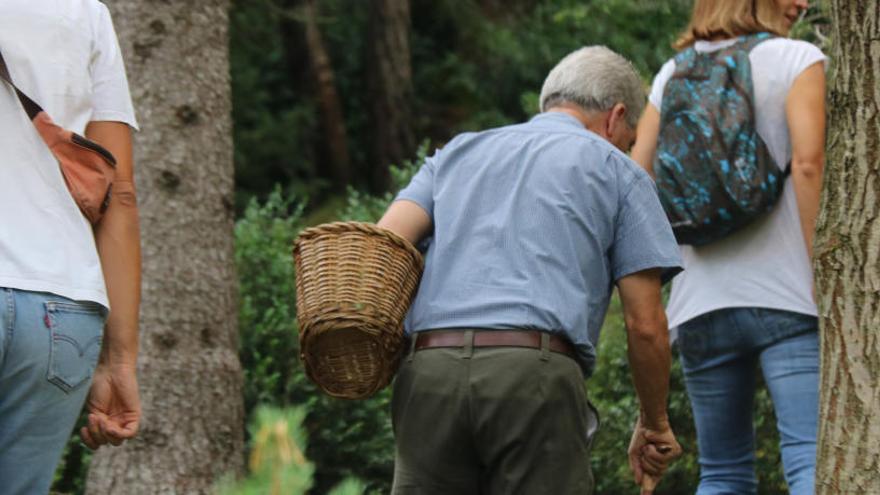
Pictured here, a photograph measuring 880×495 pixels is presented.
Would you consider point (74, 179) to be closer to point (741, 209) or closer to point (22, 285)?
point (22, 285)

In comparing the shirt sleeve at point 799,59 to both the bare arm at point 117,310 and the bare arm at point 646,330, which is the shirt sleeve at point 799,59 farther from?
Result: the bare arm at point 117,310

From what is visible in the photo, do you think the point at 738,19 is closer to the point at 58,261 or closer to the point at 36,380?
the point at 58,261

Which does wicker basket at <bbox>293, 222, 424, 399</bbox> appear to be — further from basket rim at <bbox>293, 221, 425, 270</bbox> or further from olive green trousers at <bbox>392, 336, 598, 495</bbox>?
olive green trousers at <bbox>392, 336, 598, 495</bbox>

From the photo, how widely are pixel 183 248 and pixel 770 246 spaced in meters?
2.63

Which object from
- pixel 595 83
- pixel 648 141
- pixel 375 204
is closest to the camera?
pixel 595 83

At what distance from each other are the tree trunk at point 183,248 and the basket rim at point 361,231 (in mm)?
2304

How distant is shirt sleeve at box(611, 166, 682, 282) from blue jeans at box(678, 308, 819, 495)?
71 centimetres

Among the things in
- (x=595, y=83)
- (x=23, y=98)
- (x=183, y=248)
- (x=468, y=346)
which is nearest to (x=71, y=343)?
(x=23, y=98)

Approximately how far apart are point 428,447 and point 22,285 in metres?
1.32

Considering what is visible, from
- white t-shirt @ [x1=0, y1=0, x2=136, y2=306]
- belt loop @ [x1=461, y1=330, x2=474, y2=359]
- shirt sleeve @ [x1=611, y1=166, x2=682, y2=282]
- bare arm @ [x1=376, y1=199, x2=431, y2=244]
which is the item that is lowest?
belt loop @ [x1=461, y1=330, x2=474, y2=359]

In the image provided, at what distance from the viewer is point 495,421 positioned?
11.9 feet

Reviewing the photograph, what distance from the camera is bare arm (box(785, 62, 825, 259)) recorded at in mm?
4262

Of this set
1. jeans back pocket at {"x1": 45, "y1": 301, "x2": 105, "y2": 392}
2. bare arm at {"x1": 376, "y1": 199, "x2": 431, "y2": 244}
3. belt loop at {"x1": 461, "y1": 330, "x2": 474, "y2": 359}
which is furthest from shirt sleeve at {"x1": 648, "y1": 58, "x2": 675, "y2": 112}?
jeans back pocket at {"x1": 45, "y1": 301, "x2": 105, "y2": 392}

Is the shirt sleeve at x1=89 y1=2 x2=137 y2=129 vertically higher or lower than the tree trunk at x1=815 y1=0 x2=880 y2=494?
higher
